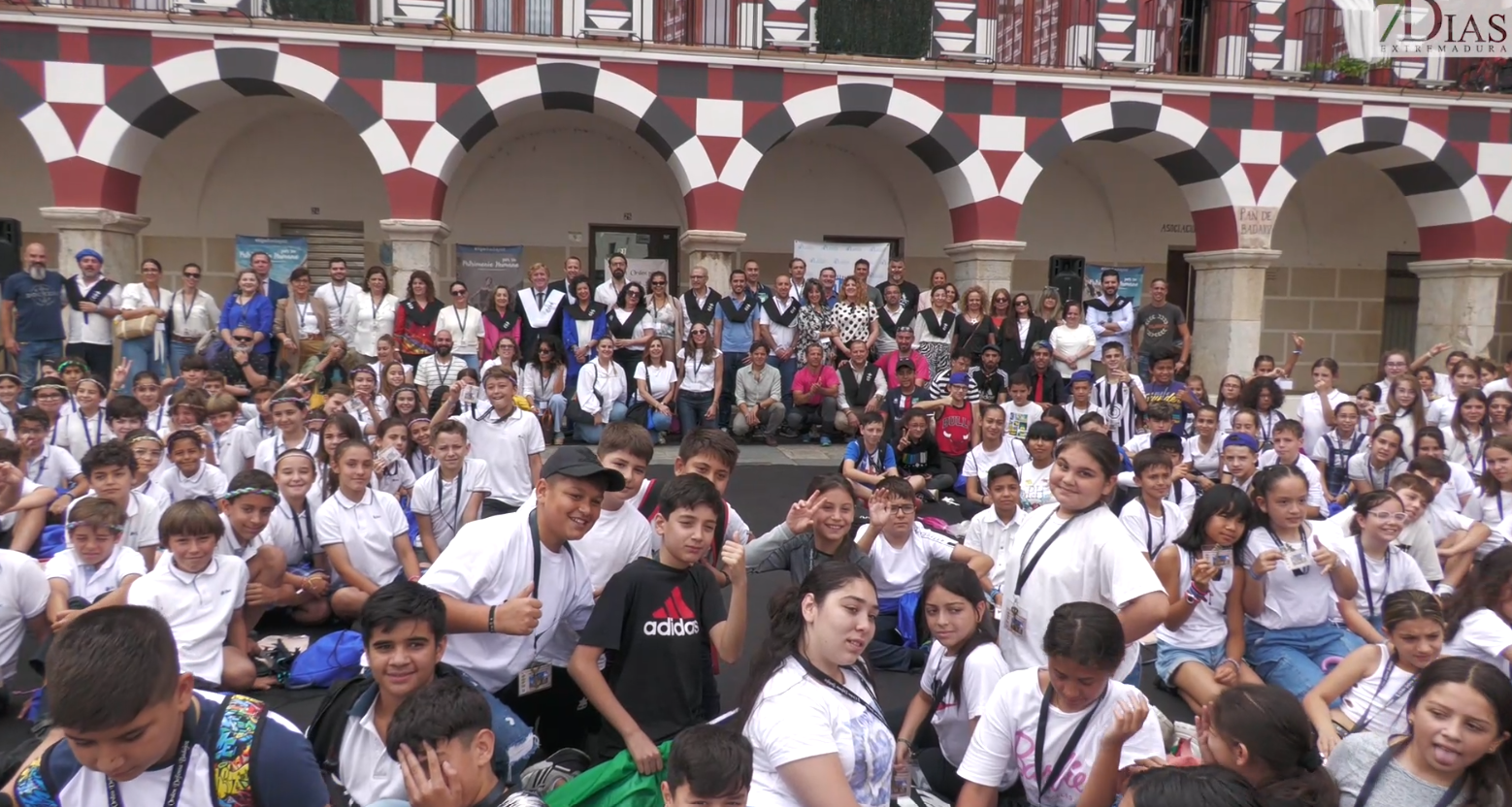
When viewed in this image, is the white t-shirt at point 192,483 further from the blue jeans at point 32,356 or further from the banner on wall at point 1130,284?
the banner on wall at point 1130,284

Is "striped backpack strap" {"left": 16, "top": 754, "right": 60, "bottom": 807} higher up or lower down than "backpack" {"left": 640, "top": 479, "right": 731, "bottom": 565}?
lower down

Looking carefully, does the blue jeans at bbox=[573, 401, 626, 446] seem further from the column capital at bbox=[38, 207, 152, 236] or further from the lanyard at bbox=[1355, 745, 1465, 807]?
the lanyard at bbox=[1355, 745, 1465, 807]

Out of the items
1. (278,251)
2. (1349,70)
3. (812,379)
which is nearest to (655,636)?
(812,379)

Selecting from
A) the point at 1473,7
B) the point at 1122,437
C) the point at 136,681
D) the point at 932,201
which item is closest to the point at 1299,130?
the point at 1473,7

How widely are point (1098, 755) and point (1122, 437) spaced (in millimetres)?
6478

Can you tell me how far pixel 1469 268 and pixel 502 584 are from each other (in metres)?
12.8

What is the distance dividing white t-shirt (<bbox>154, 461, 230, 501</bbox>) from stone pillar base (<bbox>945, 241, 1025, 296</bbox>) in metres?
7.75

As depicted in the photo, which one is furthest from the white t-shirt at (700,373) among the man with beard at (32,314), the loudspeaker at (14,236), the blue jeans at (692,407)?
the loudspeaker at (14,236)

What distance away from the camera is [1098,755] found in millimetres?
2330

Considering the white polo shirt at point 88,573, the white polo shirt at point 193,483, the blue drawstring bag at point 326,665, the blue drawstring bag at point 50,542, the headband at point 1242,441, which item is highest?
the headband at point 1242,441

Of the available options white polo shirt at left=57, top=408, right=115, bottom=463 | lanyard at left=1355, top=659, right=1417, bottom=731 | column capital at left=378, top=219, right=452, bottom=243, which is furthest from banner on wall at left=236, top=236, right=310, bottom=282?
lanyard at left=1355, top=659, right=1417, bottom=731

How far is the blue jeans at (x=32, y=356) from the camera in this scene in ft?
27.1

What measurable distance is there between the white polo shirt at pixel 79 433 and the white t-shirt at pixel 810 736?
5.38 metres

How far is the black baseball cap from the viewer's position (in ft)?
8.79
